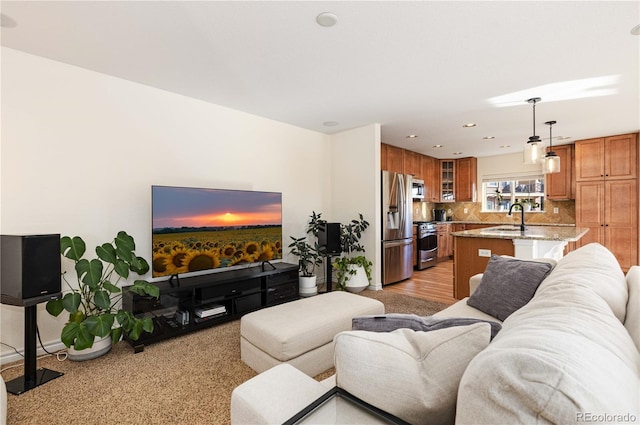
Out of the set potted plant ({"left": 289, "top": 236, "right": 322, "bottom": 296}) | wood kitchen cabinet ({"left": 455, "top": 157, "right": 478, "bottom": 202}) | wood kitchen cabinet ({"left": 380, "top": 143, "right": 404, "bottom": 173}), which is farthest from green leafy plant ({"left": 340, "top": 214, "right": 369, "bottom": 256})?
wood kitchen cabinet ({"left": 455, "top": 157, "right": 478, "bottom": 202})

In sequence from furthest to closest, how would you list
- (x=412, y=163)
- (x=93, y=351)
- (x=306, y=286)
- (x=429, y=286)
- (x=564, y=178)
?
1. (x=412, y=163)
2. (x=564, y=178)
3. (x=429, y=286)
4. (x=306, y=286)
5. (x=93, y=351)

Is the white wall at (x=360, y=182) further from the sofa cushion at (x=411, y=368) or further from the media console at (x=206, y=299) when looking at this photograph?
the sofa cushion at (x=411, y=368)

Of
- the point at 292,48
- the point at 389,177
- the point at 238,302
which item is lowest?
the point at 238,302

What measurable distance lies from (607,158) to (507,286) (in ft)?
17.0

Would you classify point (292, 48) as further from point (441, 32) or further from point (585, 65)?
point (585, 65)

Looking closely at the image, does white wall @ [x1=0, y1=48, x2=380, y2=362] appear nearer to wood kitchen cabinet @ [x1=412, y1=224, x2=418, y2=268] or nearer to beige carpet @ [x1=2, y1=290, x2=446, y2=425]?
beige carpet @ [x1=2, y1=290, x2=446, y2=425]

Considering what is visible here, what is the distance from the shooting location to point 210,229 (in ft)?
10.4

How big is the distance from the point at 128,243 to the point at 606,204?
23.8 ft

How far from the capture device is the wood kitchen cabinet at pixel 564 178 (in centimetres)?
575

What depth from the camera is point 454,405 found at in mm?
767

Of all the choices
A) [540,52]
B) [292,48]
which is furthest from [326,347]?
[540,52]

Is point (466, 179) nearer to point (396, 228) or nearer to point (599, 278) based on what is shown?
point (396, 228)

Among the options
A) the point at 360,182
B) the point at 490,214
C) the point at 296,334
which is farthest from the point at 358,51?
the point at 490,214

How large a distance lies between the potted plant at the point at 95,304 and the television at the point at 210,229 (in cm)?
32
